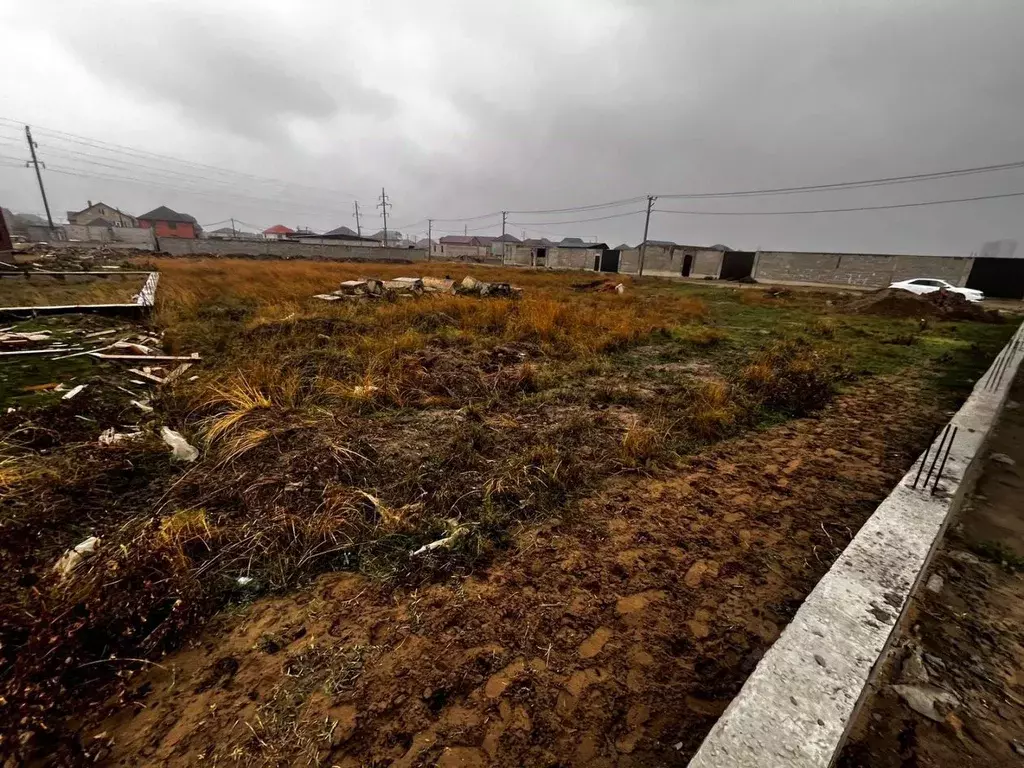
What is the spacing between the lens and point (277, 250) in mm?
40656

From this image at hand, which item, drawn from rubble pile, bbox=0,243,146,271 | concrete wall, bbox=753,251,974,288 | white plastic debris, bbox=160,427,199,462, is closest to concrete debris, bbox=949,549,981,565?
white plastic debris, bbox=160,427,199,462

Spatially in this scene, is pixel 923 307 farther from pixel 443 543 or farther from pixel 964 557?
pixel 443 543

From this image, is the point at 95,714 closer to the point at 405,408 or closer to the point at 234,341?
the point at 405,408

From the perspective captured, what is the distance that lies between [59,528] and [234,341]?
516cm

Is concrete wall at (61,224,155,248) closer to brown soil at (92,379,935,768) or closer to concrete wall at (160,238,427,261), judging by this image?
concrete wall at (160,238,427,261)

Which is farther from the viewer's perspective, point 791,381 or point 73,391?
point 791,381

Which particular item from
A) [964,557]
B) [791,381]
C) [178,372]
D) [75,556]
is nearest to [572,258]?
[791,381]

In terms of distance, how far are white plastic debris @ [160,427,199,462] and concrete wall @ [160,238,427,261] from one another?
40695mm

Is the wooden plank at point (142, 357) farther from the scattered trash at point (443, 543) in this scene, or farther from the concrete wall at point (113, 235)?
the concrete wall at point (113, 235)

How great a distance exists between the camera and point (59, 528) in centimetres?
249

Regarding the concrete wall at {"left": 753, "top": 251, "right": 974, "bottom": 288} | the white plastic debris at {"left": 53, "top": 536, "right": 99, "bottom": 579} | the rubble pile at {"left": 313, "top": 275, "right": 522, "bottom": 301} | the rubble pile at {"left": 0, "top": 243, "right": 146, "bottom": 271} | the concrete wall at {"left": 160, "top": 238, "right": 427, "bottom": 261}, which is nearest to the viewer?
the white plastic debris at {"left": 53, "top": 536, "right": 99, "bottom": 579}

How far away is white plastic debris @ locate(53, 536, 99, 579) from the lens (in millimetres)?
2070

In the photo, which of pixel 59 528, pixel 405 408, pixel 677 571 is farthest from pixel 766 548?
pixel 59 528

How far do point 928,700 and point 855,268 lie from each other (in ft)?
119
